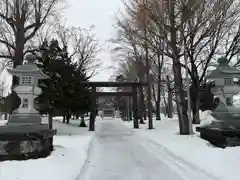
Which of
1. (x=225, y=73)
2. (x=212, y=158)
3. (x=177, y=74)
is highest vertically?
(x=177, y=74)

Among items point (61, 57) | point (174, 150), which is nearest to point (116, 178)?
point (174, 150)

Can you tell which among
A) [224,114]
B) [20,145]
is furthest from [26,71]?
[224,114]

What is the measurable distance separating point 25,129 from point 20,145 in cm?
88

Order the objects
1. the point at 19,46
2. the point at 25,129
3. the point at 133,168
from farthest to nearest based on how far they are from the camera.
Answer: the point at 19,46 → the point at 25,129 → the point at 133,168

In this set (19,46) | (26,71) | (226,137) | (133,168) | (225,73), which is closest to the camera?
(133,168)

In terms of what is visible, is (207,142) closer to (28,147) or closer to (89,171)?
(89,171)

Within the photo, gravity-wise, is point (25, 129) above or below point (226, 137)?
above

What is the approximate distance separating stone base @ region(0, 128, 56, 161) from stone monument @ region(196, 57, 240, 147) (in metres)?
6.00

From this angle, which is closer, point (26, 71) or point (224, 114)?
point (26, 71)

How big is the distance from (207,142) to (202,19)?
8.62m

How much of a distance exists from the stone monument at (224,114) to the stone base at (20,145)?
600 cm

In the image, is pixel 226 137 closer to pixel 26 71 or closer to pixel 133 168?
pixel 133 168

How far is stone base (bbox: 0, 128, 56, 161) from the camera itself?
26.0 feet

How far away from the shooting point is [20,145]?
8031 millimetres
